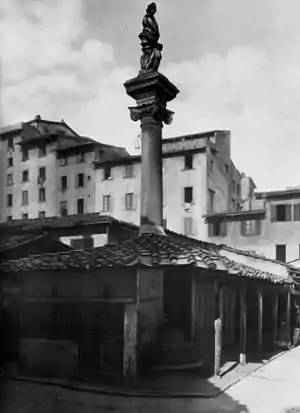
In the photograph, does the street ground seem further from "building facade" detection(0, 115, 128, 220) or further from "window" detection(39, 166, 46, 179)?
"window" detection(39, 166, 46, 179)

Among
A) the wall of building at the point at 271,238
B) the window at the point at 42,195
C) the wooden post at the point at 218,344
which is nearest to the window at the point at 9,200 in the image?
the window at the point at 42,195

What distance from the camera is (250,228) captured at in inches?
88.4

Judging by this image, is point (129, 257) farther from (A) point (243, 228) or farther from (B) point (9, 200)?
(A) point (243, 228)

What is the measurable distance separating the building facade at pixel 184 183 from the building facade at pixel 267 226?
2.6 inches

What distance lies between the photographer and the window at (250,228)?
2209mm

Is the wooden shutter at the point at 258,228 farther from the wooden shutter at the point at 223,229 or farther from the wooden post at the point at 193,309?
the wooden post at the point at 193,309

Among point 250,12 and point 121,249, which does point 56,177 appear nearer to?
point 121,249

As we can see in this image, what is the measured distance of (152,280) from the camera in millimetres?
1798

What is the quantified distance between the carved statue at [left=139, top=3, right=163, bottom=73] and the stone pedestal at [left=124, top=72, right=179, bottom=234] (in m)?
0.03

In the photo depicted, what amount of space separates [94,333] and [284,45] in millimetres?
1224

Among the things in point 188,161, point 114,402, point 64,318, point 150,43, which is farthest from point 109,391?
point 150,43

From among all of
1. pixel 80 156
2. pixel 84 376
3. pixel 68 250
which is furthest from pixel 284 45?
pixel 84 376

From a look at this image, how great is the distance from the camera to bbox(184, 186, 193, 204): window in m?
2.09

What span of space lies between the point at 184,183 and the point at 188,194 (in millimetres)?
46
